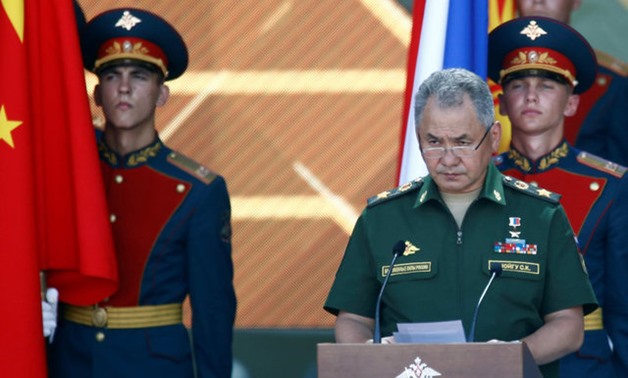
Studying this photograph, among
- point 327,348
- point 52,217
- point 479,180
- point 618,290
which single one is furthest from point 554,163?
point 327,348

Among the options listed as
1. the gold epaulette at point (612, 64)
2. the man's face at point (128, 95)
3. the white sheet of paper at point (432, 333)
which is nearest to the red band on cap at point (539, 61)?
the gold epaulette at point (612, 64)

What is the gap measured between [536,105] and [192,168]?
3.61ft

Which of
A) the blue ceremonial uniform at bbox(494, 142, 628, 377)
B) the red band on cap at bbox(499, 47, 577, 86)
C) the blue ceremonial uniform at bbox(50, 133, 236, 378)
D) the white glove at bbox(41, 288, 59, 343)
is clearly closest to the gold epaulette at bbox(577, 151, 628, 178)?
the blue ceremonial uniform at bbox(494, 142, 628, 377)

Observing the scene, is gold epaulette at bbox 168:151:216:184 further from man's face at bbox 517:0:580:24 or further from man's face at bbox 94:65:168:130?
man's face at bbox 517:0:580:24

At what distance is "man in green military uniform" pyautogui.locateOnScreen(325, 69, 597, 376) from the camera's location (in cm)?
358

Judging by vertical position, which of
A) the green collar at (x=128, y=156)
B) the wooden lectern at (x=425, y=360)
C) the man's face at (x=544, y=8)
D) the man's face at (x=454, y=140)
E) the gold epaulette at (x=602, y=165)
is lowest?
the wooden lectern at (x=425, y=360)

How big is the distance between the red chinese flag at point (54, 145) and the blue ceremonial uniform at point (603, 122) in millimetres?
1829

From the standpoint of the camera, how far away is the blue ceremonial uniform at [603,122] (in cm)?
549

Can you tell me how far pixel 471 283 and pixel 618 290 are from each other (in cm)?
121

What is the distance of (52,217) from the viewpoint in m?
4.54

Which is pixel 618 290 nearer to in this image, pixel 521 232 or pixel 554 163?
pixel 554 163

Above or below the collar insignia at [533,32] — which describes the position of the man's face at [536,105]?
below

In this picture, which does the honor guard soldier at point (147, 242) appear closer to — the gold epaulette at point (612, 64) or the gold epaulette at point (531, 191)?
the gold epaulette at point (531, 191)

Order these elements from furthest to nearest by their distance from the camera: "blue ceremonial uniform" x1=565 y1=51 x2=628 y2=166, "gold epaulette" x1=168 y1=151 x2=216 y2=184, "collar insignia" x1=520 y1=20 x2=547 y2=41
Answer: "blue ceremonial uniform" x1=565 y1=51 x2=628 y2=166, "gold epaulette" x1=168 y1=151 x2=216 y2=184, "collar insignia" x1=520 y1=20 x2=547 y2=41
